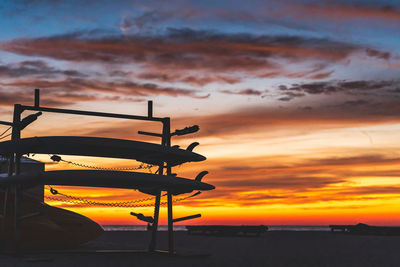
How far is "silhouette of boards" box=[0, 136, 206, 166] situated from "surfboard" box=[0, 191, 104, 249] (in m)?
3.51

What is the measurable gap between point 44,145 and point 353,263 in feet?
42.0

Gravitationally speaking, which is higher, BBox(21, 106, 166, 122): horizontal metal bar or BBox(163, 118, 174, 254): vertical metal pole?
BBox(21, 106, 166, 122): horizontal metal bar

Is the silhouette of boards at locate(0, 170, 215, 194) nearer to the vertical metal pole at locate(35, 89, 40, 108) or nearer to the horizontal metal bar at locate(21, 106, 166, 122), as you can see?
the horizontal metal bar at locate(21, 106, 166, 122)

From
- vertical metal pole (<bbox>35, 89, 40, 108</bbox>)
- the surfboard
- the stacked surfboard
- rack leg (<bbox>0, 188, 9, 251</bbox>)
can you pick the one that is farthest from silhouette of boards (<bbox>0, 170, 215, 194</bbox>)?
the surfboard

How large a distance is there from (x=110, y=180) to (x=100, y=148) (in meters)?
1.38

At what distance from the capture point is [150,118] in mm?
20703

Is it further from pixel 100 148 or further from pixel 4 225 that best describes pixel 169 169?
pixel 4 225

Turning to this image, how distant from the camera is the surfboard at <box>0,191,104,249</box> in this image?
21734 mm

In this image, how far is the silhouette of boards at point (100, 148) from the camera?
1773cm

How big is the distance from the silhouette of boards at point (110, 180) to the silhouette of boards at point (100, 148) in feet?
3.05

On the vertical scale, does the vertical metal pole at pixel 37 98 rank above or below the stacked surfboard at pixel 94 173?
above

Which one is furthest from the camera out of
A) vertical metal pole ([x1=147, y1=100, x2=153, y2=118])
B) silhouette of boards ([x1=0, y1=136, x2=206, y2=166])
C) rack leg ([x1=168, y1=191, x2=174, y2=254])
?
vertical metal pole ([x1=147, y1=100, x2=153, y2=118])

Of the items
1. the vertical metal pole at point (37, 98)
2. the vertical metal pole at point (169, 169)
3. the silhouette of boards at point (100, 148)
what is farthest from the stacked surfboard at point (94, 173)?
the vertical metal pole at point (37, 98)

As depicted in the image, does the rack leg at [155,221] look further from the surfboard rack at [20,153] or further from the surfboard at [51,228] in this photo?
the surfboard at [51,228]
